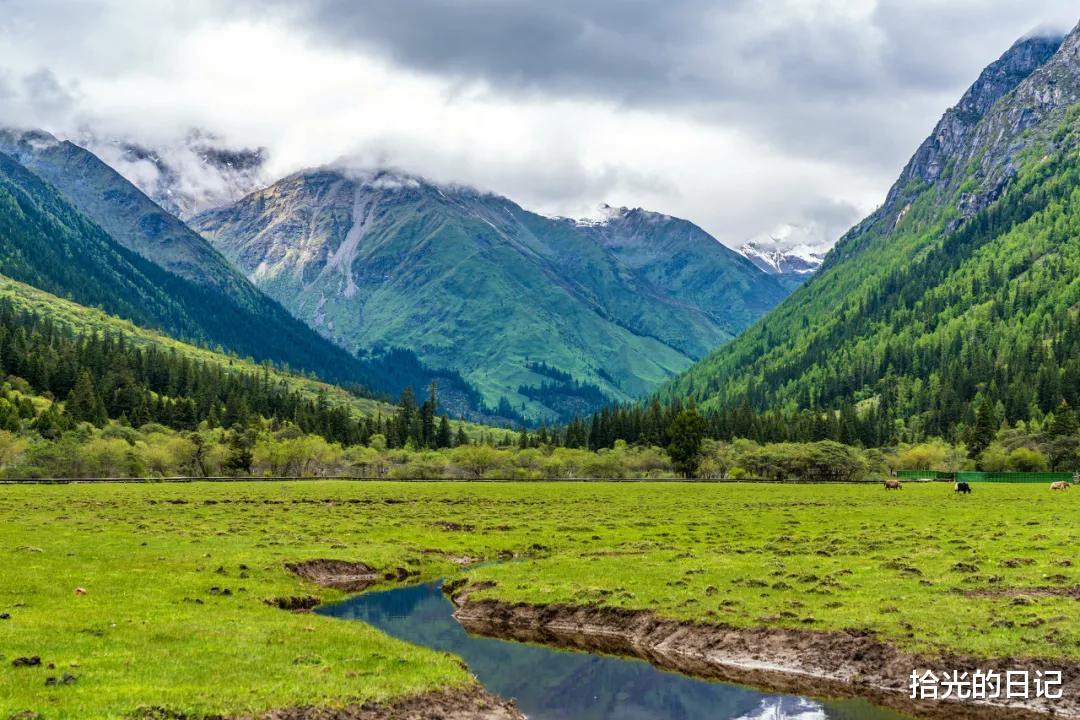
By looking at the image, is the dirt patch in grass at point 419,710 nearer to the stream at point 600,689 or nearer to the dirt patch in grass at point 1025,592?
the stream at point 600,689

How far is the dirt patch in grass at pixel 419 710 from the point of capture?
25.2m

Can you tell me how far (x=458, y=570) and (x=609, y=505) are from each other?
167 ft

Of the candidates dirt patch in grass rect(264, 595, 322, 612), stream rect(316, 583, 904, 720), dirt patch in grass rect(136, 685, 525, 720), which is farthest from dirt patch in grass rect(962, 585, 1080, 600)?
dirt patch in grass rect(264, 595, 322, 612)

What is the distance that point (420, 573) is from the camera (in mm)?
60188

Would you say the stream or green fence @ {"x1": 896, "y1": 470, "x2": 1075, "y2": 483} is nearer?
the stream

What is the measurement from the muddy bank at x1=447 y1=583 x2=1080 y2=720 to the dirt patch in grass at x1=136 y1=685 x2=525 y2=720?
989 cm

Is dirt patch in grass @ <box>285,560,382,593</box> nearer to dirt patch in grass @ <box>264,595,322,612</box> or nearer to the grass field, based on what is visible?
the grass field

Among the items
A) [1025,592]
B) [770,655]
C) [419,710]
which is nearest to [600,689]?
[770,655]

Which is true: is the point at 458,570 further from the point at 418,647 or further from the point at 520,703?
the point at 520,703

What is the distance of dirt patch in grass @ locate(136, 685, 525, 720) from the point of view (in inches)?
992

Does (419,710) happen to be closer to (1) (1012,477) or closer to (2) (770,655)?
(2) (770,655)

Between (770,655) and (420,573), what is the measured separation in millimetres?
29666

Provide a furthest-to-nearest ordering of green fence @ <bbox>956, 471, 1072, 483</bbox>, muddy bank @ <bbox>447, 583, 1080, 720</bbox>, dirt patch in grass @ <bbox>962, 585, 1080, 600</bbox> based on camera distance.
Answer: green fence @ <bbox>956, 471, 1072, 483</bbox>
dirt patch in grass @ <bbox>962, 585, 1080, 600</bbox>
muddy bank @ <bbox>447, 583, 1080, 720</bbox>

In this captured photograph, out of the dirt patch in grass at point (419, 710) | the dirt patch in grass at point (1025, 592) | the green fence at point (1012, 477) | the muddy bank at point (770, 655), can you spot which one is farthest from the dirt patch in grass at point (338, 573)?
the green fence at point (1012, 477)
